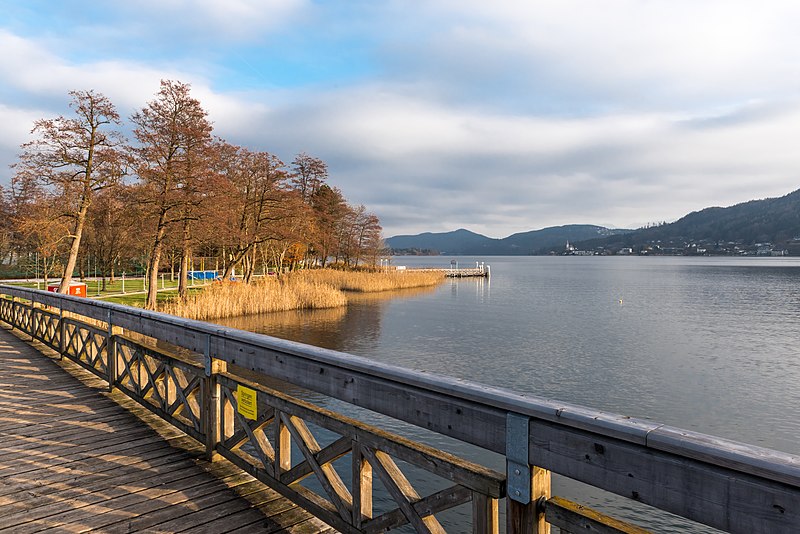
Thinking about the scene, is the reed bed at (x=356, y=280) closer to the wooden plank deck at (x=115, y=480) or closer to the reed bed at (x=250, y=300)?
the reed bed at (x=250, y=300)

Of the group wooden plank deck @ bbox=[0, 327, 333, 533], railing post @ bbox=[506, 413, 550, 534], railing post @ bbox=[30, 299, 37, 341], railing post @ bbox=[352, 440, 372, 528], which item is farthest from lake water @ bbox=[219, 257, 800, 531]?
railing post @ bbox=[30, 299, 37, 341]

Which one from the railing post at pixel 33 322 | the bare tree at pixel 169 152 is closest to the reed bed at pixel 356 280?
the bare tree at pixel 169 152

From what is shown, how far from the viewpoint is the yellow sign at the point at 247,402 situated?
383cm

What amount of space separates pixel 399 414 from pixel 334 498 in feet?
Result: 3.06

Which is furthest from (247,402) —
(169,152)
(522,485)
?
(169,152)

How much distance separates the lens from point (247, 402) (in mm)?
3877

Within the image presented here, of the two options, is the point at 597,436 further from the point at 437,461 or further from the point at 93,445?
the point at 93,445

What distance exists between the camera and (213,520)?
339cm

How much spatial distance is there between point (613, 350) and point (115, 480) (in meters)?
18.8

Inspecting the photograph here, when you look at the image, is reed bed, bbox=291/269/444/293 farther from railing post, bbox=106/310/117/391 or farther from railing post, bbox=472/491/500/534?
railing post, bbox=472/491/500/534

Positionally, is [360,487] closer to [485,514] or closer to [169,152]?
[485,514]

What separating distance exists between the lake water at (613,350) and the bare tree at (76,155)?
8.37m

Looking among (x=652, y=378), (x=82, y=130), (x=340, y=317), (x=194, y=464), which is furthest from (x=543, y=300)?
(x=194, y=464)

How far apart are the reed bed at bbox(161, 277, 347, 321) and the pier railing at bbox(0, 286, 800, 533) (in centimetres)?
1926
